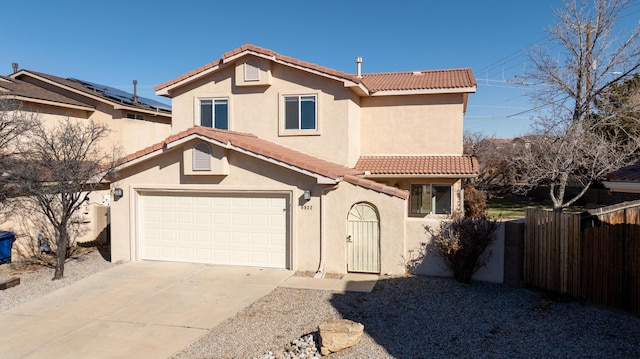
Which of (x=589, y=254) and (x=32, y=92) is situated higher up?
(x=32, y=92)

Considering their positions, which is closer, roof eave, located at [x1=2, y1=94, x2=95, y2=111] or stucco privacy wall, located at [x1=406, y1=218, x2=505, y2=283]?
stucco privacy wall, located at [x1=406, y1=218, x2=505, y2=283]

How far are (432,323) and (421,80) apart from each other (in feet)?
41.6

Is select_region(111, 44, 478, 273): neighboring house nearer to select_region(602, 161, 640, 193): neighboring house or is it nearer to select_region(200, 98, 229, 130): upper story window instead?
select_region(200, 98, 229, 130): upper story window

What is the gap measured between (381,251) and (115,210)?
28.6 feet

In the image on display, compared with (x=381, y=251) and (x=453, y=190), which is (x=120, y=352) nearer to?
(x=381, y=251)

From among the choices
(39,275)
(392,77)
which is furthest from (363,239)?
(392,77)

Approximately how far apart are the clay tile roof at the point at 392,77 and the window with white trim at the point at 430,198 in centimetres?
394

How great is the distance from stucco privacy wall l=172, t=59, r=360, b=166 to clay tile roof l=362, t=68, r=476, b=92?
249 centimetres

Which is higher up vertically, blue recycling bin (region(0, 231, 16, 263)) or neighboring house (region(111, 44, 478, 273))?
neighboring house (region(111, 44, 478, 273))

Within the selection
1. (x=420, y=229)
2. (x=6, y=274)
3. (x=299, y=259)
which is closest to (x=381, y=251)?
(x=420, y=229)

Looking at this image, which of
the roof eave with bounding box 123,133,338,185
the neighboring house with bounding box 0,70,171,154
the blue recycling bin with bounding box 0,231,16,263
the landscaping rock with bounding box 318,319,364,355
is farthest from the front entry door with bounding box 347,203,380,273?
the neighboring house with bounding box 0,70,171,154

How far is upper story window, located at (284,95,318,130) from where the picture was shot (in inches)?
650

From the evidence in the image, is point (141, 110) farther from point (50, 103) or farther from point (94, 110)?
point (50, 103)

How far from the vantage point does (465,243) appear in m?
11.8
